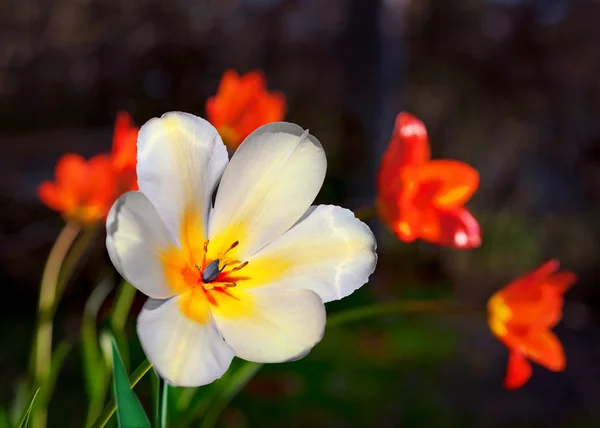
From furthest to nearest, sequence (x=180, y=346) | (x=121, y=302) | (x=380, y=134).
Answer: (x=380, y=134), (x=121, y=302), (x=180, y=346)

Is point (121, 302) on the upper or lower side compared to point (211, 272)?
lower

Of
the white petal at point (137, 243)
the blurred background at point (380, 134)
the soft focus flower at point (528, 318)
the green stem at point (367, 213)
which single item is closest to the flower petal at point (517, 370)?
the soft focus flower at point (528, 318)

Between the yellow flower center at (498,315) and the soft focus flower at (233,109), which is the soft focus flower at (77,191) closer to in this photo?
the soft focus flower at (233,109)

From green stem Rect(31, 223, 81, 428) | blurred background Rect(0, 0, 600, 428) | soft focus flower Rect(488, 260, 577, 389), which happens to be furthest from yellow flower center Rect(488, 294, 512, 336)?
blurred background Rect(0, 0, 600, 428)

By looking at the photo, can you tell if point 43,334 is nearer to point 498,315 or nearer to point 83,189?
point 83,189

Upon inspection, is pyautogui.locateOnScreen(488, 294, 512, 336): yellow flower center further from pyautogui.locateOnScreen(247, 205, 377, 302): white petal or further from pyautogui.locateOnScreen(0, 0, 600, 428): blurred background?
pyautogui.locateOnScreen(0, 0, 600, 428): blurred background

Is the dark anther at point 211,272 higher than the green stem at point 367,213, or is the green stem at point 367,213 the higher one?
the dark anther at point 211,272

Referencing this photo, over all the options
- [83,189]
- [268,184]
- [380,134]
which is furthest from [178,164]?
[380,134]
